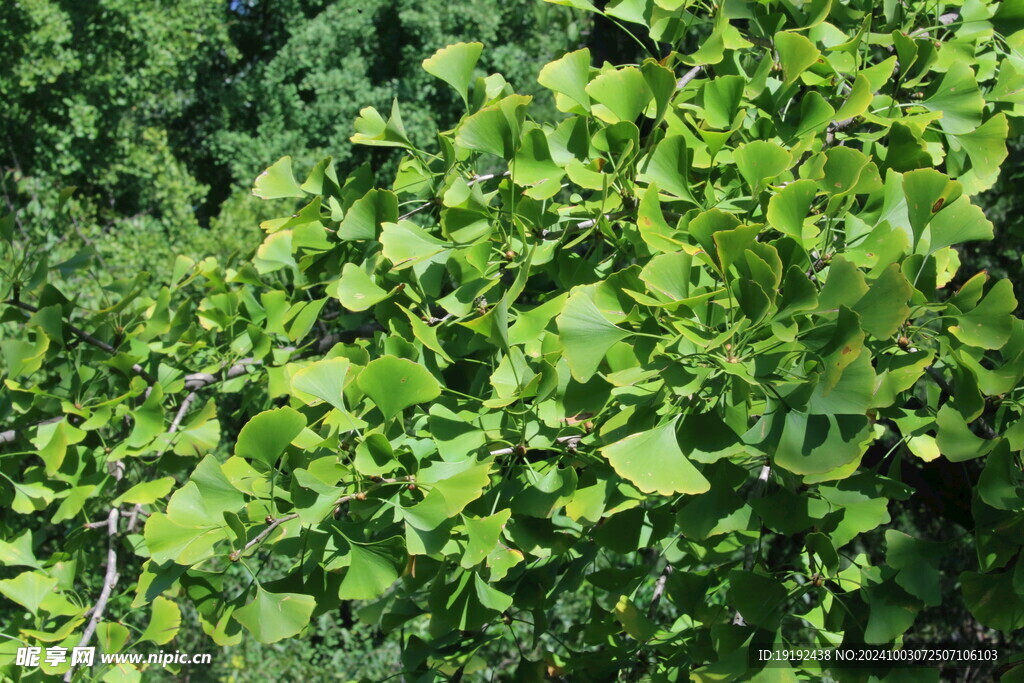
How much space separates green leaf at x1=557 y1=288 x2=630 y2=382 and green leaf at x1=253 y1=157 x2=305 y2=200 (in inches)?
26.0

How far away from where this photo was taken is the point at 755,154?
0.92 metres

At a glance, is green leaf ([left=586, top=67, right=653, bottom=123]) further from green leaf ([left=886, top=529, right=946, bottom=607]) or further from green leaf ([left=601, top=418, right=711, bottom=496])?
green leaf ([left=886, top=529, right=946, bottom=607])

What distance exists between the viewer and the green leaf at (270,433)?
34.1 inches

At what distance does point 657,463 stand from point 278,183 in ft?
2.70

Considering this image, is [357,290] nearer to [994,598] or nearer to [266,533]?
[266,533]

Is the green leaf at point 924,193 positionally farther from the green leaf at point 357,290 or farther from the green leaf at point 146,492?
the green leaf at point 146,492

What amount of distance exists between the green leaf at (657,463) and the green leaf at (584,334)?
8 centimetres

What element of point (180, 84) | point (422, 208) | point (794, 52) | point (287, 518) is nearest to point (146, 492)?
point (287, 518)

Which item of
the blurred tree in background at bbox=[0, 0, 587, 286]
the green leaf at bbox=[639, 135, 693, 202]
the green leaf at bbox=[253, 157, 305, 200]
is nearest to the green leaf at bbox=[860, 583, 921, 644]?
the green leaf at bbox=[639, 135, 693, 202]

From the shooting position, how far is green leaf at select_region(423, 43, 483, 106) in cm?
114

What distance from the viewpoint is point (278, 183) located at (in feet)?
4.31

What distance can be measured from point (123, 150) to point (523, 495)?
22.1 ft

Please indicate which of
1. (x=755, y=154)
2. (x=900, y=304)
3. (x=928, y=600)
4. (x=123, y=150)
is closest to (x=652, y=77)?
(x=755, y=154)

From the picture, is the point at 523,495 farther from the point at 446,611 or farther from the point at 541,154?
the point at 541,154
